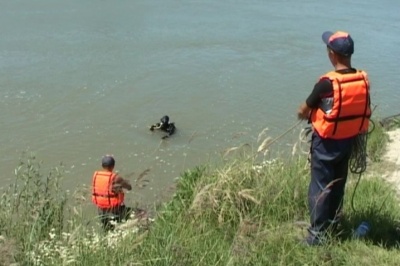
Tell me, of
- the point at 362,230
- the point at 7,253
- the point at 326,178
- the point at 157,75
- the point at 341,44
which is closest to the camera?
the point at 7,253

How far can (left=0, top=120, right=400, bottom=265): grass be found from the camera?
4.04 meters

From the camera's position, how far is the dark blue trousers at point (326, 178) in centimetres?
439

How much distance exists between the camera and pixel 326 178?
4.46 metres

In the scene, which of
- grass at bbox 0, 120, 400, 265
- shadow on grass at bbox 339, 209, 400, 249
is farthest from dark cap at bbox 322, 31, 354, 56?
shadow on grass at bbox 339, 209, 400, 249

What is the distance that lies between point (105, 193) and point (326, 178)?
11.7ft

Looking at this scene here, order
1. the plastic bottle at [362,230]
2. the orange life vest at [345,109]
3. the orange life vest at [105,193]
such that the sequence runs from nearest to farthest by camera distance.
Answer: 1. the orange life vest at [345,109]
2. the plastic bottle at [362,230]
3. the orange life vest at [105,193]

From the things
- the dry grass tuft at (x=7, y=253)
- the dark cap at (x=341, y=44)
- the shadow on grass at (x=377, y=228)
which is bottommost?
the shadow on grass at (x=377, y=228)

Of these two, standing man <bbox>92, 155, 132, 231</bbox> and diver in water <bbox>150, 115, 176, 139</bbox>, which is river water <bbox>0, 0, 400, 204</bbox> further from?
standing man <bbox>92, 155, 132, 231</bbox>

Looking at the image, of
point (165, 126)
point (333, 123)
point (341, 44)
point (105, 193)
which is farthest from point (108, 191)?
point (165, 126)

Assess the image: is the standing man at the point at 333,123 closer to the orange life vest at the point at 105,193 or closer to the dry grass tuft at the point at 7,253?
the dry grass tuft at the point at 7,253

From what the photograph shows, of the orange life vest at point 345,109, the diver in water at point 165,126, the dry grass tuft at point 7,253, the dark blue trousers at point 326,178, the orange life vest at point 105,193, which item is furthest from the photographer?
the diver in water at point 165,126

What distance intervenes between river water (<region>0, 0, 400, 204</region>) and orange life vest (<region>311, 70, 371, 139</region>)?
2.33 meters

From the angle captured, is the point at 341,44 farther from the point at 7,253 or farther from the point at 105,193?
the point at 105,193

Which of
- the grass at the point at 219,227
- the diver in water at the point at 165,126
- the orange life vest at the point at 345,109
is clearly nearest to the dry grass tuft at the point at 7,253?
the grass at the point at 219,227
